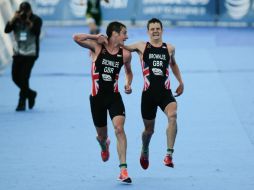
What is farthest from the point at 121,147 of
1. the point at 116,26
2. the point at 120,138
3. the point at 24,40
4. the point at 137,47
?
the point at 24,40

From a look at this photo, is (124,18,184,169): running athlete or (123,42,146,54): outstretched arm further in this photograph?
(123,42,146,54): outstretched arm

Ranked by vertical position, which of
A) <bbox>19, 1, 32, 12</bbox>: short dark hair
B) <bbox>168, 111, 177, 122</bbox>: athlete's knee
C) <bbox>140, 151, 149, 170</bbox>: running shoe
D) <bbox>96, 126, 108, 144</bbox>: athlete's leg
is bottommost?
<bbox>140, 151, 149, 170</bbox>: running shoe

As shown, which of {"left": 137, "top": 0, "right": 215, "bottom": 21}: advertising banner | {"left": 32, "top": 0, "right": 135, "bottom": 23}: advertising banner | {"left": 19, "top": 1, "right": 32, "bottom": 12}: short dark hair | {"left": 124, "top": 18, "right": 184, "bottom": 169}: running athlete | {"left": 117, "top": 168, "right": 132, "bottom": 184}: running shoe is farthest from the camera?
{"left": 32, "top": 0, "right": 135, "bottom": 23}: advertising banner

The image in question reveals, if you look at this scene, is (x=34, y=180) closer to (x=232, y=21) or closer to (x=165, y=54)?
(x=165, y=54)

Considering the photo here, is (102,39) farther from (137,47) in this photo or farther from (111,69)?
(137,47)

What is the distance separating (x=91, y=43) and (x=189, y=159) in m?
2.75

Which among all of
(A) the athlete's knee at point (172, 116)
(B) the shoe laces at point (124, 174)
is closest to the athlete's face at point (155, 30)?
(A) the athlete's knee at point (172, 116)

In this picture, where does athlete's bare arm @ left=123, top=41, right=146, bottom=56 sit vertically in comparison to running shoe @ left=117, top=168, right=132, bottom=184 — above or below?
above

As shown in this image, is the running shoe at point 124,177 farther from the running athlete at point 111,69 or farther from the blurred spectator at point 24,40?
the blurred spectator at point 24,40

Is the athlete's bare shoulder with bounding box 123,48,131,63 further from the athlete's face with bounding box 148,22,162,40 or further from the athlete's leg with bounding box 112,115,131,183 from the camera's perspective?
the athlete's leg with bounding box 112,115,131,183

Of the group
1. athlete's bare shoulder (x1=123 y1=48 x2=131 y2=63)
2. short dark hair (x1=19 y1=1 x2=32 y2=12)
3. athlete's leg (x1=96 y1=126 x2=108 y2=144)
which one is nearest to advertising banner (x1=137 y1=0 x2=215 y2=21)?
short dark hair (x1=19 y1=1 x2=32 y2=12)

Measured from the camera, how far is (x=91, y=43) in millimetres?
11445

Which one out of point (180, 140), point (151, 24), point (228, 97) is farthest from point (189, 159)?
point (228, 97)

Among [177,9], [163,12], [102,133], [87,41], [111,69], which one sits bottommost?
[163,12]
